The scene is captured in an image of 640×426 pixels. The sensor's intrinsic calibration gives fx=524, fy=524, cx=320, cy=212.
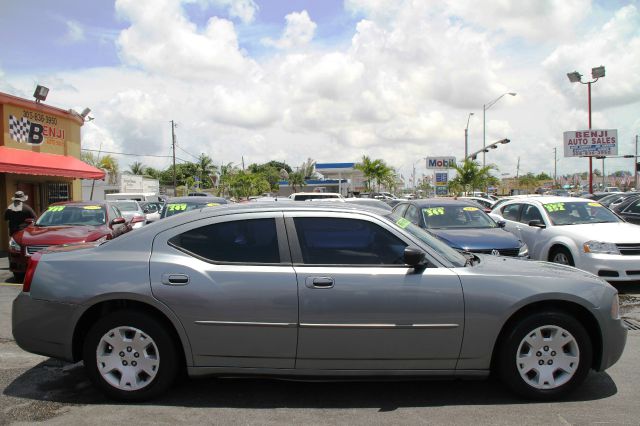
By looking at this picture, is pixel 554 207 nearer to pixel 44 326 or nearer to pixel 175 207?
pixel 175 207

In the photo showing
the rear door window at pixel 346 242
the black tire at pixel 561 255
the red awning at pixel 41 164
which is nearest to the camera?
the rear door window at pixel 346 242

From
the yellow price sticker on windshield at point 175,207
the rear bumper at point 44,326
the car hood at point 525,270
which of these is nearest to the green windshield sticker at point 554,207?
the car hood at point 525,270

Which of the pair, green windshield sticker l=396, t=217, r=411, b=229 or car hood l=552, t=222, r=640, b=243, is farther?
car hood l=552, t=222, r=640, b=243

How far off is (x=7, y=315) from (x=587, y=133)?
3683 cm

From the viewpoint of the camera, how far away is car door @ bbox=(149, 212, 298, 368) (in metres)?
3.94

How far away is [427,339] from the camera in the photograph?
3938 millimetres

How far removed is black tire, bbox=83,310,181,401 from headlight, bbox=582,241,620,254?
22.6 ft

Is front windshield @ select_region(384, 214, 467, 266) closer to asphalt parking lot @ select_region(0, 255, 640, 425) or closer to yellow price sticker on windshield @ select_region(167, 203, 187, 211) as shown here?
asphalt parking lot @ select_region(0, 255, 640, 425)

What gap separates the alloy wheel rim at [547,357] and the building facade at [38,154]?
587 inches

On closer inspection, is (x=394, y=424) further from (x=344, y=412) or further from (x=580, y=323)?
(x=580, y=323)

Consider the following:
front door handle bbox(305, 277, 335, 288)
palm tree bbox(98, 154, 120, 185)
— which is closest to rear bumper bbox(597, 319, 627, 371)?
front door handle bbox(305, 277, 335, 288)

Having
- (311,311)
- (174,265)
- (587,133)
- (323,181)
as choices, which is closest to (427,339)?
(311,311)

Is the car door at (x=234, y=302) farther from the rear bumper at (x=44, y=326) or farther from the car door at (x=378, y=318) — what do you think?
the rear bumper at (x=44, y=326)

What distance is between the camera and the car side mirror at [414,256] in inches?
155
